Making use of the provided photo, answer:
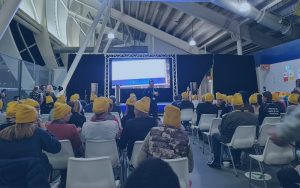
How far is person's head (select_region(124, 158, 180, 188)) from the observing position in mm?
940

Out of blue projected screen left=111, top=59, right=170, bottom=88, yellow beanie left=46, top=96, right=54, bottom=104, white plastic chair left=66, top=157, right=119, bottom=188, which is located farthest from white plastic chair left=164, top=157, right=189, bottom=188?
blue projected screen left=111, top=59, right=170, bottom=88

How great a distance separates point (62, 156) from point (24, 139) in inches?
39.9

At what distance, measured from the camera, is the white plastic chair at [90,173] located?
2452 mm

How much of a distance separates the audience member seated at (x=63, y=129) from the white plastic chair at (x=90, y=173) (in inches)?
35.8

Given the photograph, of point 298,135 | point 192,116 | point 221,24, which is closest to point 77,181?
point 298,135

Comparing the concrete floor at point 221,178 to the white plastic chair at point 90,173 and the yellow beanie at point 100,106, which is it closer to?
the yellow beanie at point 100,106

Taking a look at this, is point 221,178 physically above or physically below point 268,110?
below

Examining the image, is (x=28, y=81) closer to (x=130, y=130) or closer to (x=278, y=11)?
(x=130, y=130)

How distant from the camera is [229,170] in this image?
4684 millimetres

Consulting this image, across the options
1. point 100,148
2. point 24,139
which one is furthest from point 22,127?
point 100,148

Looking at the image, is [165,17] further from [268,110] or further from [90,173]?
[90,173]

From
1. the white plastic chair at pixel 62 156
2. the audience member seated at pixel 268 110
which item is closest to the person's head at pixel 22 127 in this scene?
the white plastic chair at pixel 62 156

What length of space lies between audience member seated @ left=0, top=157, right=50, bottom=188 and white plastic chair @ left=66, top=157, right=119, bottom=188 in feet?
1.53

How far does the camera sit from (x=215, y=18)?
11266 millimetres
